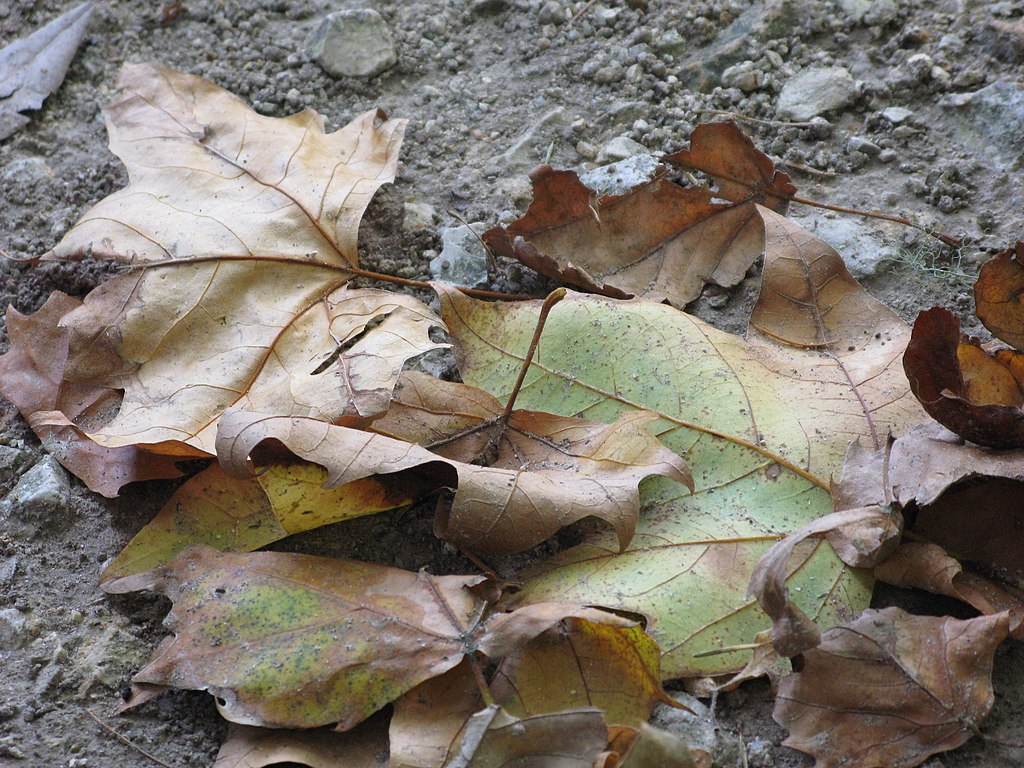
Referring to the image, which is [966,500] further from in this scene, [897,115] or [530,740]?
[897,115]

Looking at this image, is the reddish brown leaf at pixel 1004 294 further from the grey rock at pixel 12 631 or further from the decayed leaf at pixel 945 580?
the grey rock at pixel 12 631

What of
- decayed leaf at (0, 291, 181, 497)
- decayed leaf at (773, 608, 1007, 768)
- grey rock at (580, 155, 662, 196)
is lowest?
decayed leaf at (773, 608, 1007, 768)

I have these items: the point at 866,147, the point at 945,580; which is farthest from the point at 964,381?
the point at 866,147

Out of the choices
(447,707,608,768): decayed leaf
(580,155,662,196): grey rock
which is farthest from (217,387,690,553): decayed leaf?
(580,155,662,196): grey rock

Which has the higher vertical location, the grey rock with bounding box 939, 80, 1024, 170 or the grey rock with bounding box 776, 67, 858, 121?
the grey rock with bounding box 776, 67, 858, 121

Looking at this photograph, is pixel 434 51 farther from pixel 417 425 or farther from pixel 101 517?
pixel 101 517

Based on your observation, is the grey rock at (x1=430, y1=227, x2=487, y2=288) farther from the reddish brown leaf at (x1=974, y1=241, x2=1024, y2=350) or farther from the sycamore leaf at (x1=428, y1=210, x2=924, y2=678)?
the reddish brown leaf at (x1=974, y1=241, x2=1024, y2=350)
